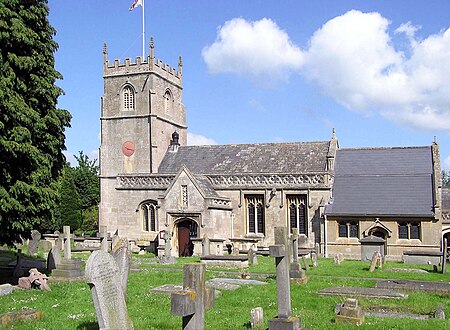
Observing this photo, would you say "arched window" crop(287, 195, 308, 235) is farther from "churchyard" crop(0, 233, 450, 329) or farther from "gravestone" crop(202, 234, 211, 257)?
"churchyard" crop(0, 233, 450, 329)

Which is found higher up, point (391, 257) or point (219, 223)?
point (219, 223)

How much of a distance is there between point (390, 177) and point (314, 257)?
12004 millimetres

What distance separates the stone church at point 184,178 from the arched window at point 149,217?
0.07 meters

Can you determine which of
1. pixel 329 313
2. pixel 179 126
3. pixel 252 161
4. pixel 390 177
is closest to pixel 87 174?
pixel 179 126

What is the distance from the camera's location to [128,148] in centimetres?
4066

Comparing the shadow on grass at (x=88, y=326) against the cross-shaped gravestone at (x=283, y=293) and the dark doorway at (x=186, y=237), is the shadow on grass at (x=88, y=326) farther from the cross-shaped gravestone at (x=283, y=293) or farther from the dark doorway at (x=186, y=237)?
the dark doorway at (x=186, y=237)

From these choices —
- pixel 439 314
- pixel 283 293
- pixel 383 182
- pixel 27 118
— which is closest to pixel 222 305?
pixel 283 293

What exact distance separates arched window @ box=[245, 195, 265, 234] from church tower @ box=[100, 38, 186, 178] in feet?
27.4

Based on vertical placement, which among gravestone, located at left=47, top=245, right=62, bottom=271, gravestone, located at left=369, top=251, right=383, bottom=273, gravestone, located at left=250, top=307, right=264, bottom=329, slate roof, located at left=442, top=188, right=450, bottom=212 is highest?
slate roof, located at left=442, top=188, right=450, bottom=212

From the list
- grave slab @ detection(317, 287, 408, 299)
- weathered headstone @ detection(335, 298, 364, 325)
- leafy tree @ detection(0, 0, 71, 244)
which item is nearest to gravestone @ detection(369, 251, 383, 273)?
grave slab @ detection(317, 287, 408, 299)

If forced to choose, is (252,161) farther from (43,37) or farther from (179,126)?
(43,37)

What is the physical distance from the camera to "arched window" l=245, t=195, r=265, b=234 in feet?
115

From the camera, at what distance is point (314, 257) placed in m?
25.4

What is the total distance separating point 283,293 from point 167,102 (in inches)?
1322
